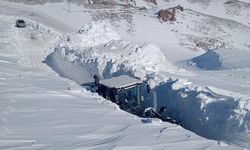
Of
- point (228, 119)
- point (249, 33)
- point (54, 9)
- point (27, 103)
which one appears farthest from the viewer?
point (54, 9)

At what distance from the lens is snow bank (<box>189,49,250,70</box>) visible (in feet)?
74.3

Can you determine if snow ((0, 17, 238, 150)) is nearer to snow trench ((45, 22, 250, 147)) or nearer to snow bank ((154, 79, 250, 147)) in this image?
snow bank ((154, 79, 250, 147))

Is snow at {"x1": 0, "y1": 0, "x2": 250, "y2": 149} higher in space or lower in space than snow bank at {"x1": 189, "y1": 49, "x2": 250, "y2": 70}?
higher

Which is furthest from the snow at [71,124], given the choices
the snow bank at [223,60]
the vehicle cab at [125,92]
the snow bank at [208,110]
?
the snow bank at [223,60]

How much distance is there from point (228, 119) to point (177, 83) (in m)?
2.94

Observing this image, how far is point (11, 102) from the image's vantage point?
13.6 meters

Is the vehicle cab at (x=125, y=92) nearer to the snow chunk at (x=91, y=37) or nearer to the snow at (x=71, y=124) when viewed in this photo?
the snow at (x=71, y=124)

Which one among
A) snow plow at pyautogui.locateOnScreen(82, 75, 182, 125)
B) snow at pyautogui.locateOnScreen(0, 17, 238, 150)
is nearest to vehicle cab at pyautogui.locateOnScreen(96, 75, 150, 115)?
snow plow at pyautogui.locateOnScreen(82, 75, 182, 125)

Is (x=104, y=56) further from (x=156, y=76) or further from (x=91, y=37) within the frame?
(x=91, y=37)

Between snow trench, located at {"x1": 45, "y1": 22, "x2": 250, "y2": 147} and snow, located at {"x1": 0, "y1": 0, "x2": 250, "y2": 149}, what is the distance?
3cm

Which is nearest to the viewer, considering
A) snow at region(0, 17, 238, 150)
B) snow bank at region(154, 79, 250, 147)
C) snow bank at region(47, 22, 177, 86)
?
snow at region(0, 17, 238, 150)

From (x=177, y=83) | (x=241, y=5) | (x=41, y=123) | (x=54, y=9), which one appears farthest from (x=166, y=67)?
(x=241, y=5)

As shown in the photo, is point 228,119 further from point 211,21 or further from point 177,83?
point 211,21

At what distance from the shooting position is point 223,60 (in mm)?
23734
